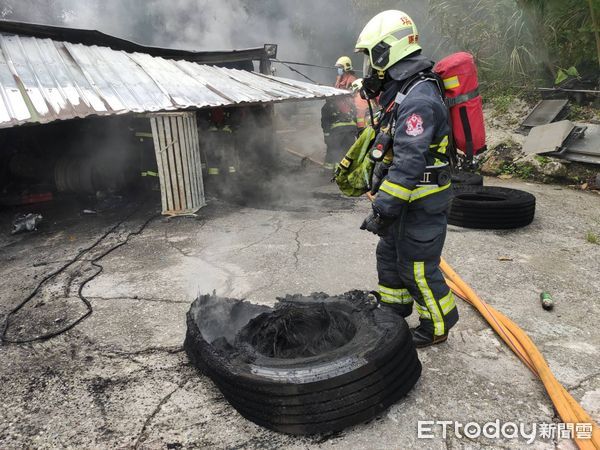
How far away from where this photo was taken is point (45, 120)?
477 cm

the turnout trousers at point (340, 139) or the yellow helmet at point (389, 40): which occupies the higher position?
the yellow helmet at point (389, 40)

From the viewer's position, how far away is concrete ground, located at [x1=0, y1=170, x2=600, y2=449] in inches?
94.2

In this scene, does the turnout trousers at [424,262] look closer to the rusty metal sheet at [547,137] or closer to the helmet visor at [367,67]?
the helmet visor at [367,67]

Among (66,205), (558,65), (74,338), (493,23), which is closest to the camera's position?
(74,338)

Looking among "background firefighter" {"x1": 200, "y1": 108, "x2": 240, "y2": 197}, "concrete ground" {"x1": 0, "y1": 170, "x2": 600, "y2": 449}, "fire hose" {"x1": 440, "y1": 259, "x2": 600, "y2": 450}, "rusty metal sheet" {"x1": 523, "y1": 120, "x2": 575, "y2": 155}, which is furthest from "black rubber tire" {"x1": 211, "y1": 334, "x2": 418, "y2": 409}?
"rusty metal sheet" {"x1": 523, "y1": 120, "x2": 575, "y2": 155}

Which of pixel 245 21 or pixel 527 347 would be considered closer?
pixel 527 347

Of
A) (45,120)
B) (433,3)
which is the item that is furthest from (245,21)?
(45,120)

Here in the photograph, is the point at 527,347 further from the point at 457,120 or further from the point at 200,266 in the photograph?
the point at 200,266

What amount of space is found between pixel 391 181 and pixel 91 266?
12.2 feet

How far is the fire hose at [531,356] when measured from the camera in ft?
7.23

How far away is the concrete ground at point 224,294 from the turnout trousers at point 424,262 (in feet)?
0.91

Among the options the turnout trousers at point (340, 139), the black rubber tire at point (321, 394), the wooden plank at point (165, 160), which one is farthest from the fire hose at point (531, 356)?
the turnout trousers at point (340, 139)

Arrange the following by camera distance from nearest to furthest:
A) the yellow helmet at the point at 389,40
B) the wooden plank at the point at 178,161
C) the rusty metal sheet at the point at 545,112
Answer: the yellow helmet at the point at 389,40 → the wooden plank at the point at 178,161 → the rusty metal sheet at the point at 545,112

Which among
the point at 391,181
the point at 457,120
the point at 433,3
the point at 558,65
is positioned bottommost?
the point at 391,181
